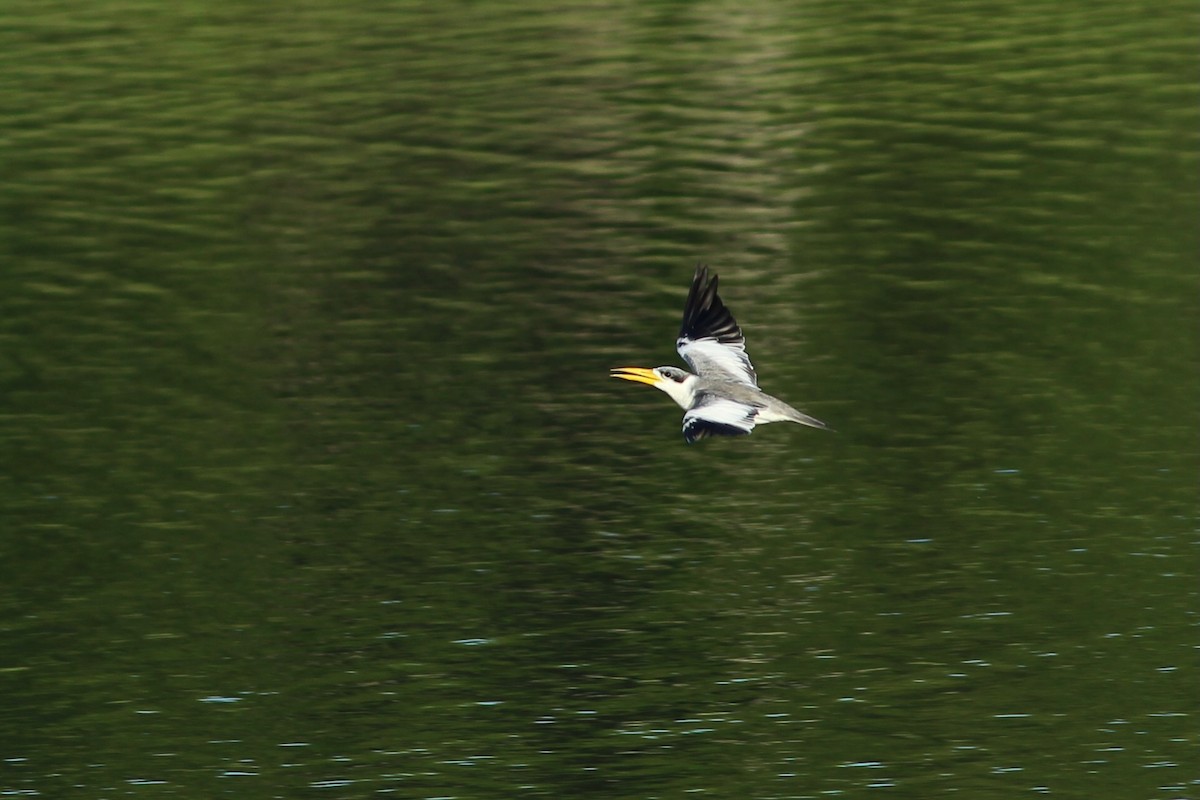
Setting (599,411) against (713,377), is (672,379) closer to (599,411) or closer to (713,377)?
(713,377)

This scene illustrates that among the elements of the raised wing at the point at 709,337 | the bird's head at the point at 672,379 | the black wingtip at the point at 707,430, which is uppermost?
the raised wing at the point at 709,337

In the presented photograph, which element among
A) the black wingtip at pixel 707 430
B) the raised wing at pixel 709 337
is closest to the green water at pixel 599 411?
the raised wing at pixel 709 337

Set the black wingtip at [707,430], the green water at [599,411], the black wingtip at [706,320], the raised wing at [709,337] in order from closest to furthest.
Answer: the black wingtip at [707,430] → the green water at [599,411] → the raised wing at [709,337] → the black wingtip at [706,320]

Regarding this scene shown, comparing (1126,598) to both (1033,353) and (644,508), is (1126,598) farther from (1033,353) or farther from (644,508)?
(1033,353)

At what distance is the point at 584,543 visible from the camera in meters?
31.3

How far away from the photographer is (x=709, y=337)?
2734 centimetres

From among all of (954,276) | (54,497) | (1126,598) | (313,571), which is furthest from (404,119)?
(1126,598)

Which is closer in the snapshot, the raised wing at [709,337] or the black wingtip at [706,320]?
the raised wing at [709,337]

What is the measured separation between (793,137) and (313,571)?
24.5m

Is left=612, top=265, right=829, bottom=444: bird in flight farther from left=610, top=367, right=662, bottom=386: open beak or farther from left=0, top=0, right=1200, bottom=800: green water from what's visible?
left=0, top=0, right=1200, bottom=800: green water

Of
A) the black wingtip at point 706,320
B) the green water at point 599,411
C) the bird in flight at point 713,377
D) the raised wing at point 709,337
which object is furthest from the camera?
the black wingtip at point 706,320

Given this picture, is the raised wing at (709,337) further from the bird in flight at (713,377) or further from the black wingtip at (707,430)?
the black wingtip at (707,430)

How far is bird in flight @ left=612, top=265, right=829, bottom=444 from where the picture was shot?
81.1 feet

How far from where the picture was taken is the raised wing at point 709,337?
27.0m
